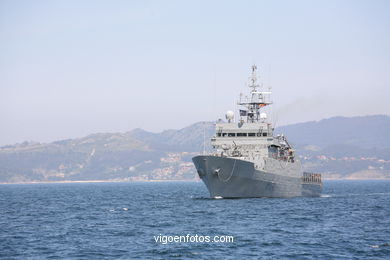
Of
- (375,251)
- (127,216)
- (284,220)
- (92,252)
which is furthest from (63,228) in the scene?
(375,251)

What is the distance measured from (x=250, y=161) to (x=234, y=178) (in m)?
2.45

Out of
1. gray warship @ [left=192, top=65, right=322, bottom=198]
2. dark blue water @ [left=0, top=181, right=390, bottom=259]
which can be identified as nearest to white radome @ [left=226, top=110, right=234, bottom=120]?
gray warship @ [left=192, top=65, right=322, bottom=198]

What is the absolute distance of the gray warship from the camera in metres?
65.1

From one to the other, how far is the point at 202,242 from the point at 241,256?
196 inches

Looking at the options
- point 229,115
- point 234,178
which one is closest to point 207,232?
point 234,178

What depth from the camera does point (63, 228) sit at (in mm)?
47375

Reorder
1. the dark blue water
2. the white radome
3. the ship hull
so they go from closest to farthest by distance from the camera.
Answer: the dark blue water < the ship hull < the white radome

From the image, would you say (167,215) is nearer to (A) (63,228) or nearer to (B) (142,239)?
(A) (63,228)

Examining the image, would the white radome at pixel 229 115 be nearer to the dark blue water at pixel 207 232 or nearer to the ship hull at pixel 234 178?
the ship hull at pixel 234 178

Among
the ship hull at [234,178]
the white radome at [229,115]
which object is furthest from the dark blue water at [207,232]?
the white radome at [229,115]

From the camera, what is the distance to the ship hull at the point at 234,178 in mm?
64625

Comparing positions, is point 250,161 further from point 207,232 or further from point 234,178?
point 207,232

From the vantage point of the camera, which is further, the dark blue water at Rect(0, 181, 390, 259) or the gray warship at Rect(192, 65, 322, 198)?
the gray warship at Rect(192, 65, 322, 198)

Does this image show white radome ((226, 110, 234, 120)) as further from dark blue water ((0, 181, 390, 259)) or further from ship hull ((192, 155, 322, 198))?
dark blue water ((0, 181, 390, 259))
